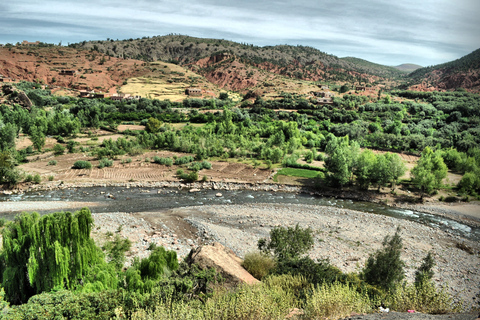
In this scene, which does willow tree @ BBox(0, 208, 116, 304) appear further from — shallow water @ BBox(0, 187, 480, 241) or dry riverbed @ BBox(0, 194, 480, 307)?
shallow water @ BBox(0, 187, 480, 241)

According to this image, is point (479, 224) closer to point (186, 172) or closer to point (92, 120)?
point (186, 172)

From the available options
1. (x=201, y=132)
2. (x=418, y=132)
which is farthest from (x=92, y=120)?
(x=418, y=132)

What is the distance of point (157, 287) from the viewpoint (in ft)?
33.6

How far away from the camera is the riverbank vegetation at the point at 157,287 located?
8320 mm

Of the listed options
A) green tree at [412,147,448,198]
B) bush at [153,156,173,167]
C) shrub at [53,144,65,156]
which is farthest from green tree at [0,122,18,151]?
green tree at [412,147,448,198]

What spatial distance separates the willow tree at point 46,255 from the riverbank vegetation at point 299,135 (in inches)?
1162

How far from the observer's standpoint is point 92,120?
64250mm

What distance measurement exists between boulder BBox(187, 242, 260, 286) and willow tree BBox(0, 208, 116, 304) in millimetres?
4077

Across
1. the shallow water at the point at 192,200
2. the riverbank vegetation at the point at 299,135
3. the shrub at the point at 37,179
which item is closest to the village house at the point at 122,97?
the riverbank vegetation at the point at 299,135

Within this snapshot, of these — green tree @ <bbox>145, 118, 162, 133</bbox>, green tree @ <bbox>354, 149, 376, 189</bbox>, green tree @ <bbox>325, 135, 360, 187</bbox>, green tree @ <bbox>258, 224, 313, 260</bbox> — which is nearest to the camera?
green tree @ <bbox>258, 224, 313, 260</bbox>

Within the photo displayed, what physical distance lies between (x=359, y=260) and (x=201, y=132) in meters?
45.7

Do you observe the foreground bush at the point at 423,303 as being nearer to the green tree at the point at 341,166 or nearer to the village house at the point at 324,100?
the green tree at the point at 341,166

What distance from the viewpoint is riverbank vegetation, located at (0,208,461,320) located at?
27.3 ft

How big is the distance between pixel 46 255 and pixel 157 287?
19.6ft
